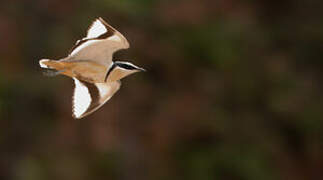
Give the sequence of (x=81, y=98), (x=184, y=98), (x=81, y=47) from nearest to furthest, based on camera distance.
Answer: (x=81, y=47), (x=81, y=98), (x=184, y=98)

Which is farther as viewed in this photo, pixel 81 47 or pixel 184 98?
pixel 184 98

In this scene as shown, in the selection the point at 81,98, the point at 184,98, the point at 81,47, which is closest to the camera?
the point at 81,47

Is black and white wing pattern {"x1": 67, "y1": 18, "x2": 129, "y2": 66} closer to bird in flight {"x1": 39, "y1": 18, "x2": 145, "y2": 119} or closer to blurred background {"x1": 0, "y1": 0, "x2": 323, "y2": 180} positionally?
bird in flight {"x1": 39, "y1": 18, "x2": 145, "y2": 119}

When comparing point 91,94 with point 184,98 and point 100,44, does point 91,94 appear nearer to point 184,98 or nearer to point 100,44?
point 100,44

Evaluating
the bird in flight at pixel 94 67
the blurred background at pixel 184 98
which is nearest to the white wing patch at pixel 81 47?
the bird in flight at pixel 94 67

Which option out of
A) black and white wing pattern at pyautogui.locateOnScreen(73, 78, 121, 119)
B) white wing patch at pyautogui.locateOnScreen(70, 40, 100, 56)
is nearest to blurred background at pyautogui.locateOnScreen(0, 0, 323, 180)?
black and white wing pattern at pyautogui.locateOnScreen(73, 78, 121, 119)

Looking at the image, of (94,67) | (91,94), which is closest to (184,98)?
(91,94)

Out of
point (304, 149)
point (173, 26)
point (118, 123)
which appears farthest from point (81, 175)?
point (304, 149)
